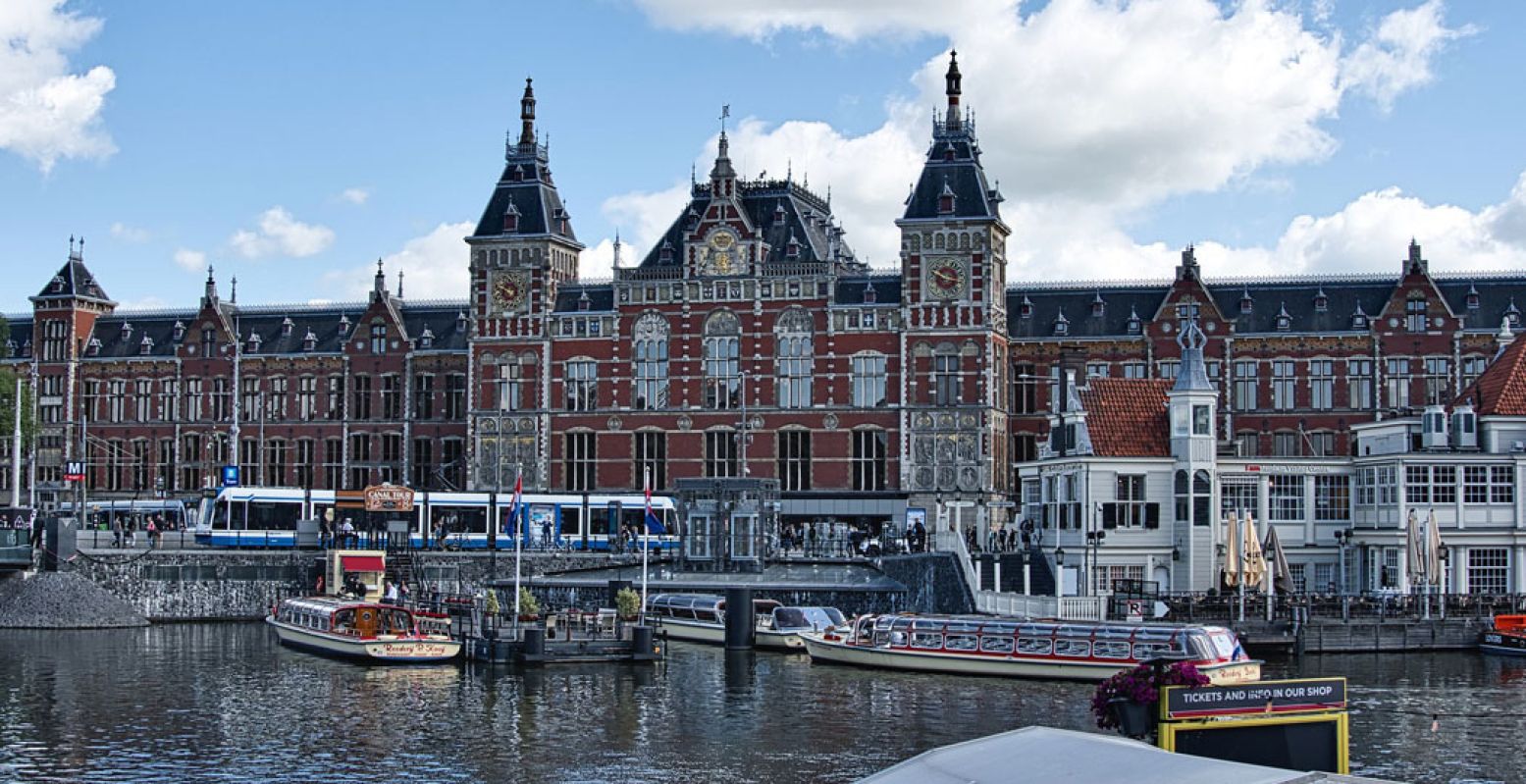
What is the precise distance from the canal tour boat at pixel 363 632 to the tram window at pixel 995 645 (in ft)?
51.3

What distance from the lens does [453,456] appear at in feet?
298

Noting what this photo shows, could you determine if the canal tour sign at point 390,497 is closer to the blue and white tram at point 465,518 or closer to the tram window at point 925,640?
the blue and white tram at point 465,518

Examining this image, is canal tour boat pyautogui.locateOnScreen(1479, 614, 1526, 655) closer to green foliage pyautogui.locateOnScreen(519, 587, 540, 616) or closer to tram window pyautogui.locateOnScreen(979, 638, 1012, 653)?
tram window pyautogui.locateOnScreen(979, 638, 1012, 653)

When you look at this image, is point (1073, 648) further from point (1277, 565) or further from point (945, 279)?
point (945, 279)

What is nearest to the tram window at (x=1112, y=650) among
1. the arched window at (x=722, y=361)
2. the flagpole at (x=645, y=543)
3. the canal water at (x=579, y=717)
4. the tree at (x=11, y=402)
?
the canal water at (x=579, y=717)

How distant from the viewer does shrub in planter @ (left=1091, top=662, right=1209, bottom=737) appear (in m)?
24.4

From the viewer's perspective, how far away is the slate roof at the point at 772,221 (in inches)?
3287

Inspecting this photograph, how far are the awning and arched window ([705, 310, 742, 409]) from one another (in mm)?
18748

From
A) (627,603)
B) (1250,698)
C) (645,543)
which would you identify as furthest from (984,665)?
(1250,698)

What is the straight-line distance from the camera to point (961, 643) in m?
49.4

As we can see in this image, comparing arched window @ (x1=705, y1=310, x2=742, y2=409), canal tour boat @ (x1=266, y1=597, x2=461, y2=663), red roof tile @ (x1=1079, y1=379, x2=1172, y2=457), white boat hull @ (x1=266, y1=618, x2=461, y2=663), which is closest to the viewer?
white boat hull @ (x1=266, y1=618, x2=461, y2=663)

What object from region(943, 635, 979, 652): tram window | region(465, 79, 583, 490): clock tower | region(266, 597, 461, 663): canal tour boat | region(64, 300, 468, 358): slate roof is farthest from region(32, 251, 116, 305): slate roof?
region(943, 635, 979, 652): tram window

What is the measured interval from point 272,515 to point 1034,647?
3823 centimetres

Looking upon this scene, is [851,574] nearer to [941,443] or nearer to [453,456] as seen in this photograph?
[941,443]
